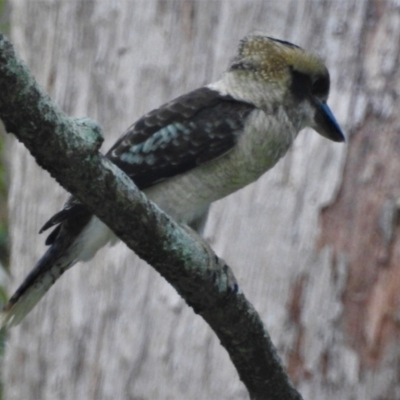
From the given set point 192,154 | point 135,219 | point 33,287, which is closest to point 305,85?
point 192,154

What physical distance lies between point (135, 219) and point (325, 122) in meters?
1.22

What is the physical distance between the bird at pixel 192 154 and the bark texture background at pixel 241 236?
1.64 ft

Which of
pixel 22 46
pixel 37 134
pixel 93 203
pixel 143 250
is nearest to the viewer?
pixel 37 134

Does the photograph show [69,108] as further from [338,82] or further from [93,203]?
[93,203]

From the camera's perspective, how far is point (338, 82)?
3559mm

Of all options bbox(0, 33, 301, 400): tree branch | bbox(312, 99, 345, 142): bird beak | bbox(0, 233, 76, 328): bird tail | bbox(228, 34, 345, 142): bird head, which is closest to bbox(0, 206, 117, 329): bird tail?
bbox(0, 233, 76, 328): bird tail

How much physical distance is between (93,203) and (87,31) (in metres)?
2.23

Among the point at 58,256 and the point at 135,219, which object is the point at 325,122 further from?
the point at 135,219

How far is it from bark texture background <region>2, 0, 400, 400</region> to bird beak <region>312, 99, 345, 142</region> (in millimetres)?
295

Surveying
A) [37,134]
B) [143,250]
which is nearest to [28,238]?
[143,250]

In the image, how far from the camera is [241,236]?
358 centimetres

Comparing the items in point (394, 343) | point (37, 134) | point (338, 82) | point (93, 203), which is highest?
point (37, 134)

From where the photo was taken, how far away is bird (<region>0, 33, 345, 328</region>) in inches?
113

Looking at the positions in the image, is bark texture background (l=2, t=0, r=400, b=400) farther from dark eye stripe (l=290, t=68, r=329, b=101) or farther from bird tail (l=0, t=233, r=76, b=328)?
bird tail (l=0, t=233, r=76, b=328)
